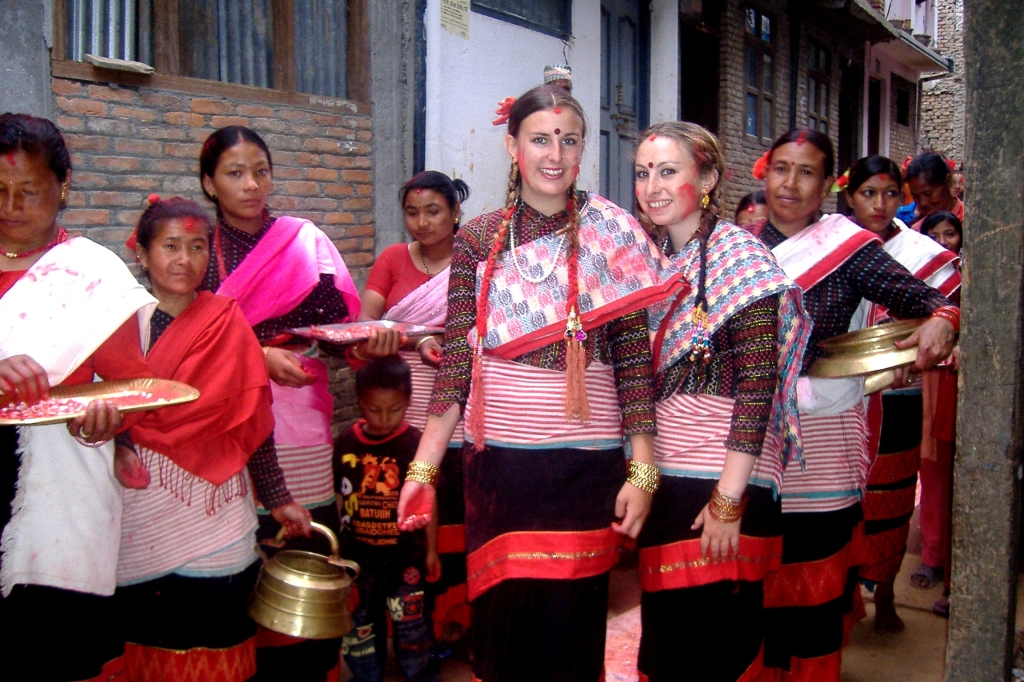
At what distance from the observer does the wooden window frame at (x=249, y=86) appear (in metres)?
3.94

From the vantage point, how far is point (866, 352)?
2658mm

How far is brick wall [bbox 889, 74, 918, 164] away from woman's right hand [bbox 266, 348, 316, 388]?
16278 millimetres

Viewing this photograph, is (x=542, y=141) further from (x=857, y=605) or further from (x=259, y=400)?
(x=857, y=605)

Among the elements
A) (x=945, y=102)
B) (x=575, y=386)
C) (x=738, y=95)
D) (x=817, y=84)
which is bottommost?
(x=575, y=386)

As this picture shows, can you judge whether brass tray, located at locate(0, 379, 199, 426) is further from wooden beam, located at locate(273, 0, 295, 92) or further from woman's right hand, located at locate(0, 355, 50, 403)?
wooden beam, located at locate(273, 0, 295, 92)

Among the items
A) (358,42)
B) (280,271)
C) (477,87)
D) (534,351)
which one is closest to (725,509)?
(534,351)

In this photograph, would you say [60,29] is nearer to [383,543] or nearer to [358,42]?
[358,42]

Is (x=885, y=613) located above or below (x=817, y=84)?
below

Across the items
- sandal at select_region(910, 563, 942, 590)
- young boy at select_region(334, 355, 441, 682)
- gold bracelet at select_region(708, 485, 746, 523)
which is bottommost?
sandal at select_region(910, 563, 942, 590)

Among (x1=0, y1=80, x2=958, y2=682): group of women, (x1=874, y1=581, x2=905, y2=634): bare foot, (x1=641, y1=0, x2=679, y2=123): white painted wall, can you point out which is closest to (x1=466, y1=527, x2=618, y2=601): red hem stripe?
(x1=0, y1=80, x2=958, y2=682): group of women

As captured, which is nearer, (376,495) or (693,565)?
(693,565)

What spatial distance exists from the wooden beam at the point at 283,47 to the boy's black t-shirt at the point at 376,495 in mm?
2729

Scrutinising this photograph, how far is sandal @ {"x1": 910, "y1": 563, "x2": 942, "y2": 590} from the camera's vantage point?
4.48 m

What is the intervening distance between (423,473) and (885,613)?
2.70 m
